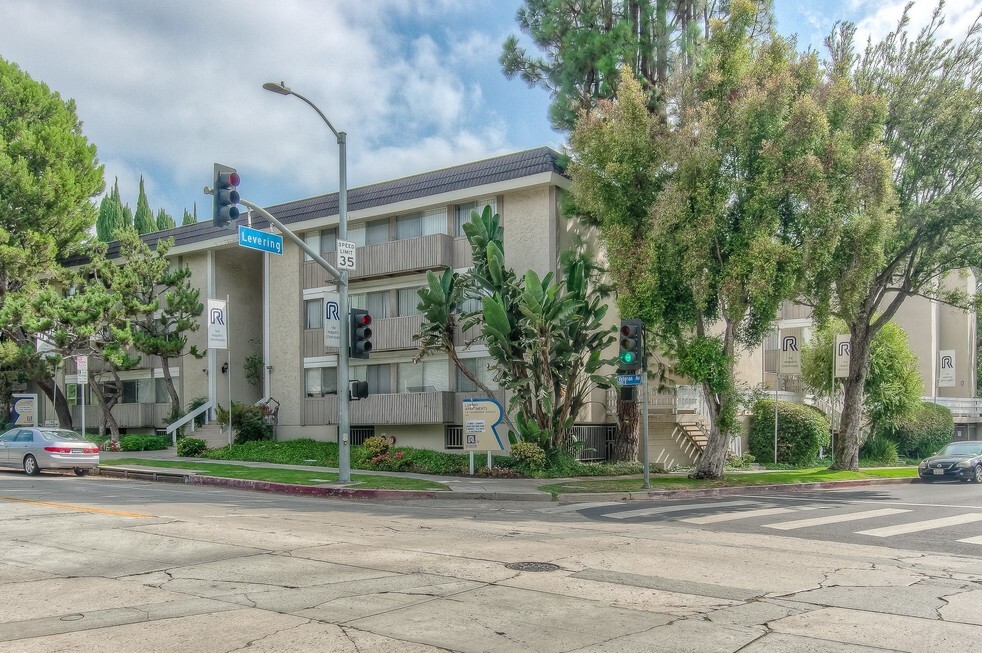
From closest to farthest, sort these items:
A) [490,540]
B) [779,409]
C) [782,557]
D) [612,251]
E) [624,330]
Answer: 1. [782,557]
2. [490,540]
3. [624,330]
4. [612,251]
5. [779,409]

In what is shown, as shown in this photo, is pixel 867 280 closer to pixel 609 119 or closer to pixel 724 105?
pixel 724 105

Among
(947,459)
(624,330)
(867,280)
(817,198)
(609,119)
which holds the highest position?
(609,119)

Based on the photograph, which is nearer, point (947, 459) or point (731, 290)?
point (731, 290)

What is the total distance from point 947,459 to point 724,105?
13.9m

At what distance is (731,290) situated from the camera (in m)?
20.8

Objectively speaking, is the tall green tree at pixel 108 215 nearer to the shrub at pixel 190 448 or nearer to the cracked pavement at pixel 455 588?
the shrub at pixel 190 448

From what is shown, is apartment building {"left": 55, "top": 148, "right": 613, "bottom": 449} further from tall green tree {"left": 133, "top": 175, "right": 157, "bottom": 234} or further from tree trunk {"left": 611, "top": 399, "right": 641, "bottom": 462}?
tall green tree {"left": 133, "top": 175, "right": 157, "bottom": 234}

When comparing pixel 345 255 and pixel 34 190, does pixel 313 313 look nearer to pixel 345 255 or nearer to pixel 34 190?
pixel 345 255

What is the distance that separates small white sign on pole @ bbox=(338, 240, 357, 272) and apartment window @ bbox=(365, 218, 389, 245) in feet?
33.8

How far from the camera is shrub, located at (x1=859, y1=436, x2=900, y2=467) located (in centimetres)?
3656

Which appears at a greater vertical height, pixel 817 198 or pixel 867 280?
pixel 817 198

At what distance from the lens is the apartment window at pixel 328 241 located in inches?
1287

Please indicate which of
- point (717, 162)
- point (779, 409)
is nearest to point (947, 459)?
point (779, 409)

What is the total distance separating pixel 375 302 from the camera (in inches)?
1238
